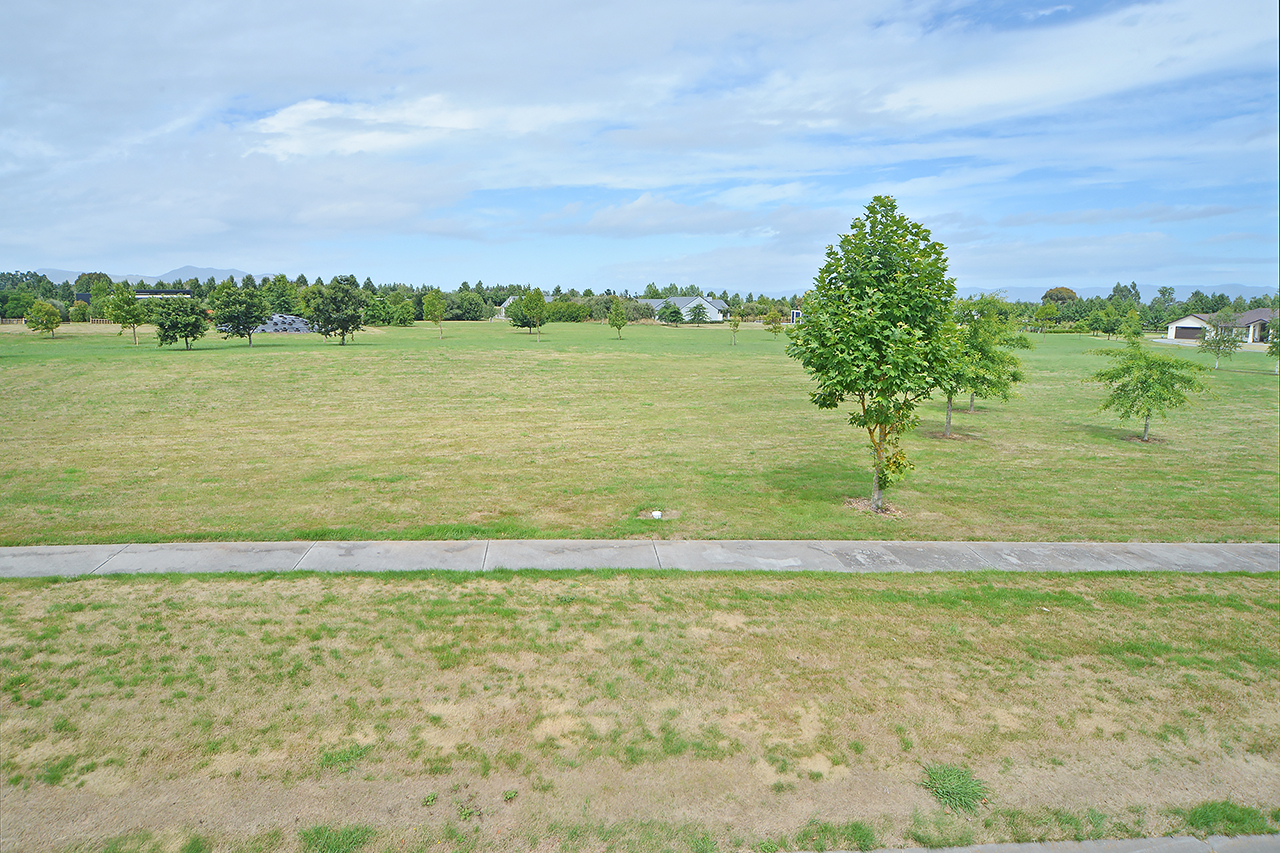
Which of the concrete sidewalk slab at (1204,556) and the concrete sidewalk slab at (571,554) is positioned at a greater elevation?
the concrete sidewalk slab at (571,554)

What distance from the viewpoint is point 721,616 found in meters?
8.50

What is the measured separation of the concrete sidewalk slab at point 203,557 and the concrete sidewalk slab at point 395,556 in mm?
309

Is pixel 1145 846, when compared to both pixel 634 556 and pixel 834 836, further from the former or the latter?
pixel 634 556

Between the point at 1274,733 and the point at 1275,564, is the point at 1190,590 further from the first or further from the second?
the point at 1274,733

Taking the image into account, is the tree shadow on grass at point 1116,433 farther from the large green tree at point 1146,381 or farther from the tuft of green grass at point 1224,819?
the tuft of green grass at point 1224,819

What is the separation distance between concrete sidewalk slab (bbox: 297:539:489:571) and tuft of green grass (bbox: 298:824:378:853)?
4.80 m

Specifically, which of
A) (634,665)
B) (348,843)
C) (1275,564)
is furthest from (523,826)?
(1275,564)

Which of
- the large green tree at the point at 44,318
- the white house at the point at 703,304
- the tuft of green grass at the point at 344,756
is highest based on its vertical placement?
the white house at the point at 703,304

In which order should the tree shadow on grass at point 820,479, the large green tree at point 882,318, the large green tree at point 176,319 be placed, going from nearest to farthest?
the large green tree at point 882,318
the tree shadow on grass at point 820,479
the large green tree at point 176,319

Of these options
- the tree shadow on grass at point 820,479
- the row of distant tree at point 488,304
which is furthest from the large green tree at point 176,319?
the tree shadow on grass at point 820,479

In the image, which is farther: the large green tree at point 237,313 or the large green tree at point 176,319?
the large green tree at point 237,313

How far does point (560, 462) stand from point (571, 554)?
6.83 meters

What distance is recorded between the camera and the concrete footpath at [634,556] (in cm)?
982

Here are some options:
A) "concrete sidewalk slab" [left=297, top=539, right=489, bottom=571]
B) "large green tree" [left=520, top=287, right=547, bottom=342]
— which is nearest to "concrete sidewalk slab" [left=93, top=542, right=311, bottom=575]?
"concrete sidewalk slab" [left=297, top=539, right=489, bottom=571]
